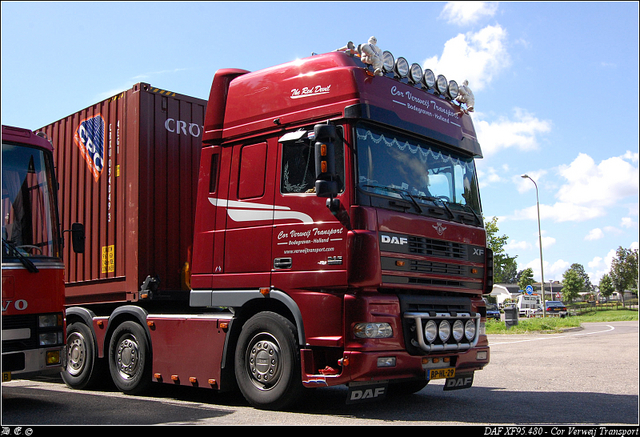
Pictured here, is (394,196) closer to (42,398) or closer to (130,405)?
(130,405)

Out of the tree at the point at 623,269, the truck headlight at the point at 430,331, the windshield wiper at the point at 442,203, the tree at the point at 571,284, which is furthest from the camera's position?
the tree at the point at 571,284

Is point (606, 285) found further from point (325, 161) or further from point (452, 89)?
point (325, 161)

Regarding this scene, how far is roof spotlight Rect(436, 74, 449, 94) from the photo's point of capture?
312 inches

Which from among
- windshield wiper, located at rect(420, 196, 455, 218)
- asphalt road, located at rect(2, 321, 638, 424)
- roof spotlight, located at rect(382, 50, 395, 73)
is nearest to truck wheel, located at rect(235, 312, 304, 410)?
asphalt road, located at rect(2, 321, 638, 424)

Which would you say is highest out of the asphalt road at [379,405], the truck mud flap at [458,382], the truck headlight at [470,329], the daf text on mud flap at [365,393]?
the truck headlight at [470,329]

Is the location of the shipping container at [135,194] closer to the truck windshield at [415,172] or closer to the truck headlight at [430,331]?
the truck windshield at [415,172]

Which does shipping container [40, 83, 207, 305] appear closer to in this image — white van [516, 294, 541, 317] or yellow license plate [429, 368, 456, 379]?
yellow license plate [429, 368, 456, 379]

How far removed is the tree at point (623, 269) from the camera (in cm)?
6871

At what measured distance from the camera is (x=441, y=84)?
797cm

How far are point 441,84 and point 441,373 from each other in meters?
3.64

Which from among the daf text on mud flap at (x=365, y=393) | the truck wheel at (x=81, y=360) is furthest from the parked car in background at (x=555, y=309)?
the daf text on mud flap at (x=365, y=393)

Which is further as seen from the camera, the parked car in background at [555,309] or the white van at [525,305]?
the white van at [525,305]

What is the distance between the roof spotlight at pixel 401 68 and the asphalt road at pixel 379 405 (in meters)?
3.89

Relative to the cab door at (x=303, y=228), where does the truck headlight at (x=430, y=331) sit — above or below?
below
